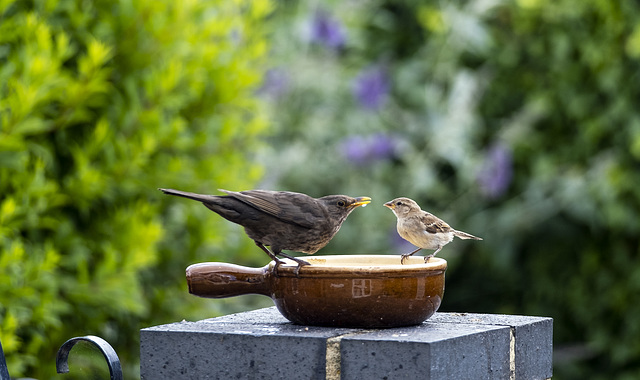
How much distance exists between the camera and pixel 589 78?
6.12m

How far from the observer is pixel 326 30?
6645 mm

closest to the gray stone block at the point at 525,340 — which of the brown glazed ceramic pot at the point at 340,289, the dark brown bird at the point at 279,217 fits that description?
the brown glazed ceramic pot at the point at 340,289

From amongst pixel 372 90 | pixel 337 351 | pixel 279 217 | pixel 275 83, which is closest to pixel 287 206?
pixel 279 217

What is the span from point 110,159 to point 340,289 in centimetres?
180

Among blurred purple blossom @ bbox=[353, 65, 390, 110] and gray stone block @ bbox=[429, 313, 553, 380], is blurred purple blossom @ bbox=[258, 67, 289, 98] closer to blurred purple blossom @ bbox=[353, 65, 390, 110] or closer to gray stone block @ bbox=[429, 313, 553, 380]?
blurred purple blossom @ bbox=[353, 65, 390, 110]

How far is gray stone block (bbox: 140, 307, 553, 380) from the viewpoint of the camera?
2.08 metres

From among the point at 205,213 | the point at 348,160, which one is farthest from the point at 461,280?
the point at 205,213

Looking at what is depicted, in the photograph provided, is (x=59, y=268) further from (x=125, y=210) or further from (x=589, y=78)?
(x=589, y=78)

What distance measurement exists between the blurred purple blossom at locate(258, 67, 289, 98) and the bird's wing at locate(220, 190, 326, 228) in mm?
4010

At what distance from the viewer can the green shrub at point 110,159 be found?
3.37 m

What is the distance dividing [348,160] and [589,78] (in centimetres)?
186

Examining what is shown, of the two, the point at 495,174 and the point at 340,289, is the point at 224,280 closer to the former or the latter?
the point at 340,289

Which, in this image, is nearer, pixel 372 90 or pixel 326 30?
pixel 372 90

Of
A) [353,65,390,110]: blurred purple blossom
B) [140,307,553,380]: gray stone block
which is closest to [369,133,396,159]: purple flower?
[353,65,390,110]: blurred purple blossom
